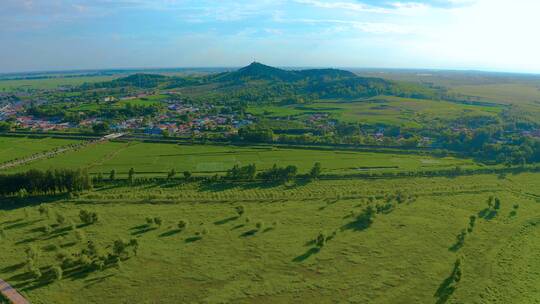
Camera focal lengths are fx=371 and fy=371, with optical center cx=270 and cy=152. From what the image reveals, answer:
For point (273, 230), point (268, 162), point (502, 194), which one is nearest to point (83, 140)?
point (268, 162)

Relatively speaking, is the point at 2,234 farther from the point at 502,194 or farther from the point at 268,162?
the point at 502,194

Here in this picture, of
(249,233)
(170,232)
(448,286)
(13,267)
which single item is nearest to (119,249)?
(170,232)

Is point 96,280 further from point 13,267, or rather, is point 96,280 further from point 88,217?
point 88,217

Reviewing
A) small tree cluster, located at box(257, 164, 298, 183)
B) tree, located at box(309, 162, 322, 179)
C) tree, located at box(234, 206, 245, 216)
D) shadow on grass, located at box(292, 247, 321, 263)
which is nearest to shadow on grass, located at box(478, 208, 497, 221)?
tree, located at box(309, 162, 322, 179)

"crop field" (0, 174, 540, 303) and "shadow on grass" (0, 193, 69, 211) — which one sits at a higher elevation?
"shadow on grass" (0, 193, 69, 211)

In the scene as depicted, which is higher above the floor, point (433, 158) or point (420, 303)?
point (433, 158)

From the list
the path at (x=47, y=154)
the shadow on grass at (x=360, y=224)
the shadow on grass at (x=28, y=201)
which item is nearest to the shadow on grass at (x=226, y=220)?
the shadow on grass at (x=360, y=224)

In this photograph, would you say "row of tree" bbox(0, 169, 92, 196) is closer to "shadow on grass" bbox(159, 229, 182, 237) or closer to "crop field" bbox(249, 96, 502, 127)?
"shadow on grass" bbox(159, 229, 182, 237)
